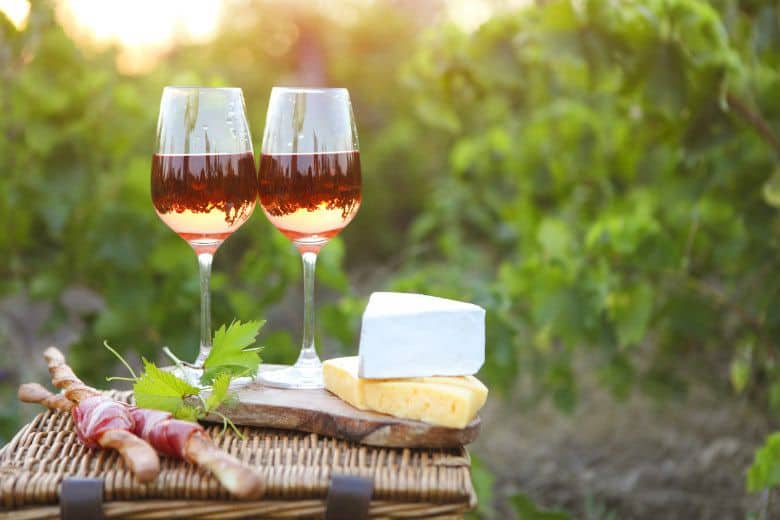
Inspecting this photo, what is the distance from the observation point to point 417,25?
6059 mm

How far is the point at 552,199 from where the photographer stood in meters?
3.38

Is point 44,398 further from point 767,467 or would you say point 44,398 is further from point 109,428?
point 767,467

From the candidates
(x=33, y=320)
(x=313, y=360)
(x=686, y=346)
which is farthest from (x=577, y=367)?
(x=313, y=360)

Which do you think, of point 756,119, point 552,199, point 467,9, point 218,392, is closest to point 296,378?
point 218,392

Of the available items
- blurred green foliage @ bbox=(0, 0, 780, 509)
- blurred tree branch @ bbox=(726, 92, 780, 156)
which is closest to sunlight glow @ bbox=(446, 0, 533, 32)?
blurred green foliage @ bbox=(0, 0, 780, 509)

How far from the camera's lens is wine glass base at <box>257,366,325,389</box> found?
1471mm

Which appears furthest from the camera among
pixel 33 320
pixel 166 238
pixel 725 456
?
pixel 33 320

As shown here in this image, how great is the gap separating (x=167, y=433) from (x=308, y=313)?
0.35 m

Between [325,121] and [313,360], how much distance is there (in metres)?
0.41

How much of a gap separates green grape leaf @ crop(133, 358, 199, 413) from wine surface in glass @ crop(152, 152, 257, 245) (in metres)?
0.24

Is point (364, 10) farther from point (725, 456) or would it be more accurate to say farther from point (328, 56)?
A: point (725, 456)

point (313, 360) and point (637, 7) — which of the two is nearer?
point (313, 360)

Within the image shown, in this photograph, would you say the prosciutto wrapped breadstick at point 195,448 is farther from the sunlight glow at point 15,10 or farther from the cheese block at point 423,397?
the sunlight glow at point 15,10

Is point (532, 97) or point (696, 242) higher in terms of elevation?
point (532, 97)
